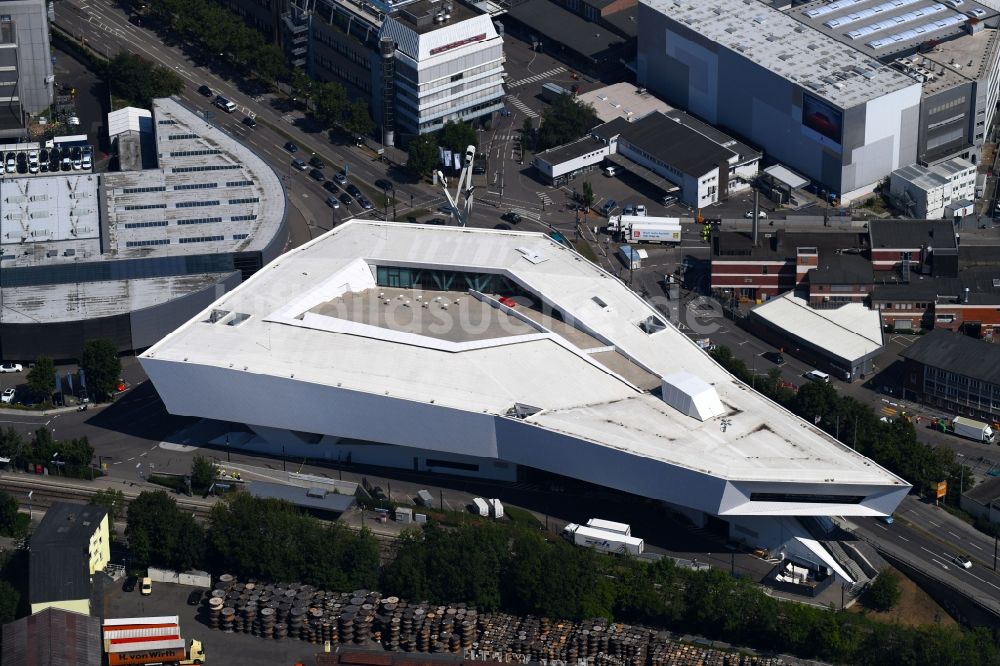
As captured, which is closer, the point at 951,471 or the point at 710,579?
the point at 710,579

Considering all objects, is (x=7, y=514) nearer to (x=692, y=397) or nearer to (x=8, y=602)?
(x=8, y=602)

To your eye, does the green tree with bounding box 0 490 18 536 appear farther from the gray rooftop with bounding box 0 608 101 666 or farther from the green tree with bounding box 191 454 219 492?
the gray rooftop with bounding box 0 608 101 666

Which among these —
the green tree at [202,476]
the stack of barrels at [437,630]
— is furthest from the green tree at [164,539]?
the green tree at [202,476]

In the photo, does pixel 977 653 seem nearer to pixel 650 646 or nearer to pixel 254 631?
pixel 650 646

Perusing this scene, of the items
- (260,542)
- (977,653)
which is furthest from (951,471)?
(260,542)

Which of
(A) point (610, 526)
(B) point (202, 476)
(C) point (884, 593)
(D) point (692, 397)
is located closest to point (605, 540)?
(A) point (610, 526)

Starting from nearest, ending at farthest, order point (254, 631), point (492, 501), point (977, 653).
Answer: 1. point (977, 653)
2. point (254, 631)
3. point (492, 501)

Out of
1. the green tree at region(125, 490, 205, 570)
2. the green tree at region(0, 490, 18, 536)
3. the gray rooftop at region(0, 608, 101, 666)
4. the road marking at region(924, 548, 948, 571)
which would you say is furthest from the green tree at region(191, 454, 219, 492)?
the road marking at region(924, 548, 948, 571)
